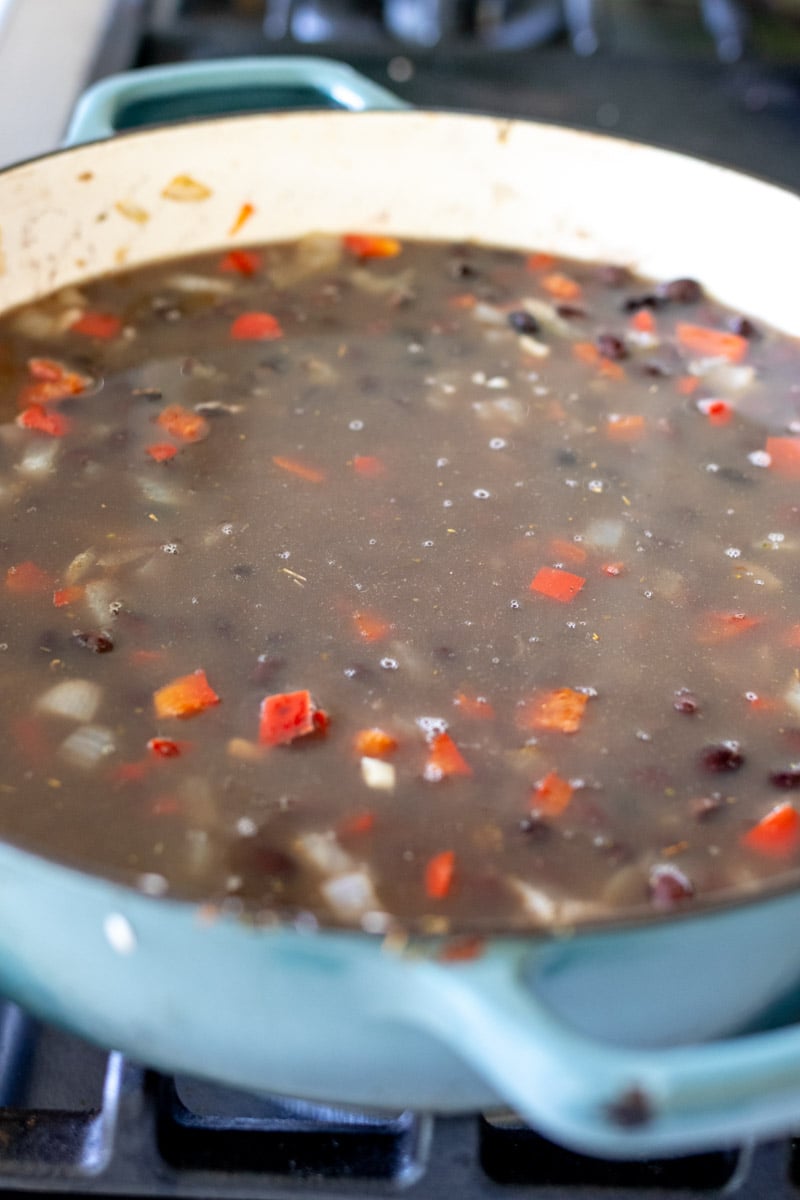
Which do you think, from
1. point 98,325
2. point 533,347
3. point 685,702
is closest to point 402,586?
point 685,702

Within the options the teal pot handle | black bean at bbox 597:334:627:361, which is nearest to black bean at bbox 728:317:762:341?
black bean at bbox 597:334:627:361

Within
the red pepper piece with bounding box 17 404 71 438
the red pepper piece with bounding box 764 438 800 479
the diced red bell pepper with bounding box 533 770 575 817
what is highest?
the red pepper piece with bounding box 17 404 71 438

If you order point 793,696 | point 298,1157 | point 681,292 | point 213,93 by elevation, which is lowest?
point 298,1157

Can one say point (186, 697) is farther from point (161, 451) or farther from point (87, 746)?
point (161, 451)

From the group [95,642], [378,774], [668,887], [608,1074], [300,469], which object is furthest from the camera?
[300,469]

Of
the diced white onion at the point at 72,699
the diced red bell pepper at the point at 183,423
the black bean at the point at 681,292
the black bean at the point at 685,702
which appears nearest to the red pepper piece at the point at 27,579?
the diced white onion at the point at 72,699

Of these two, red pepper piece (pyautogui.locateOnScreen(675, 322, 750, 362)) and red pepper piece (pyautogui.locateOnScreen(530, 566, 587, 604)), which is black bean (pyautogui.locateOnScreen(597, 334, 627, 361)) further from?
red pepper piece (pyautogui.locateOnScreen(530, 566, 587, 604))

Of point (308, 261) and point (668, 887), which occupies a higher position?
point (308, 261)
